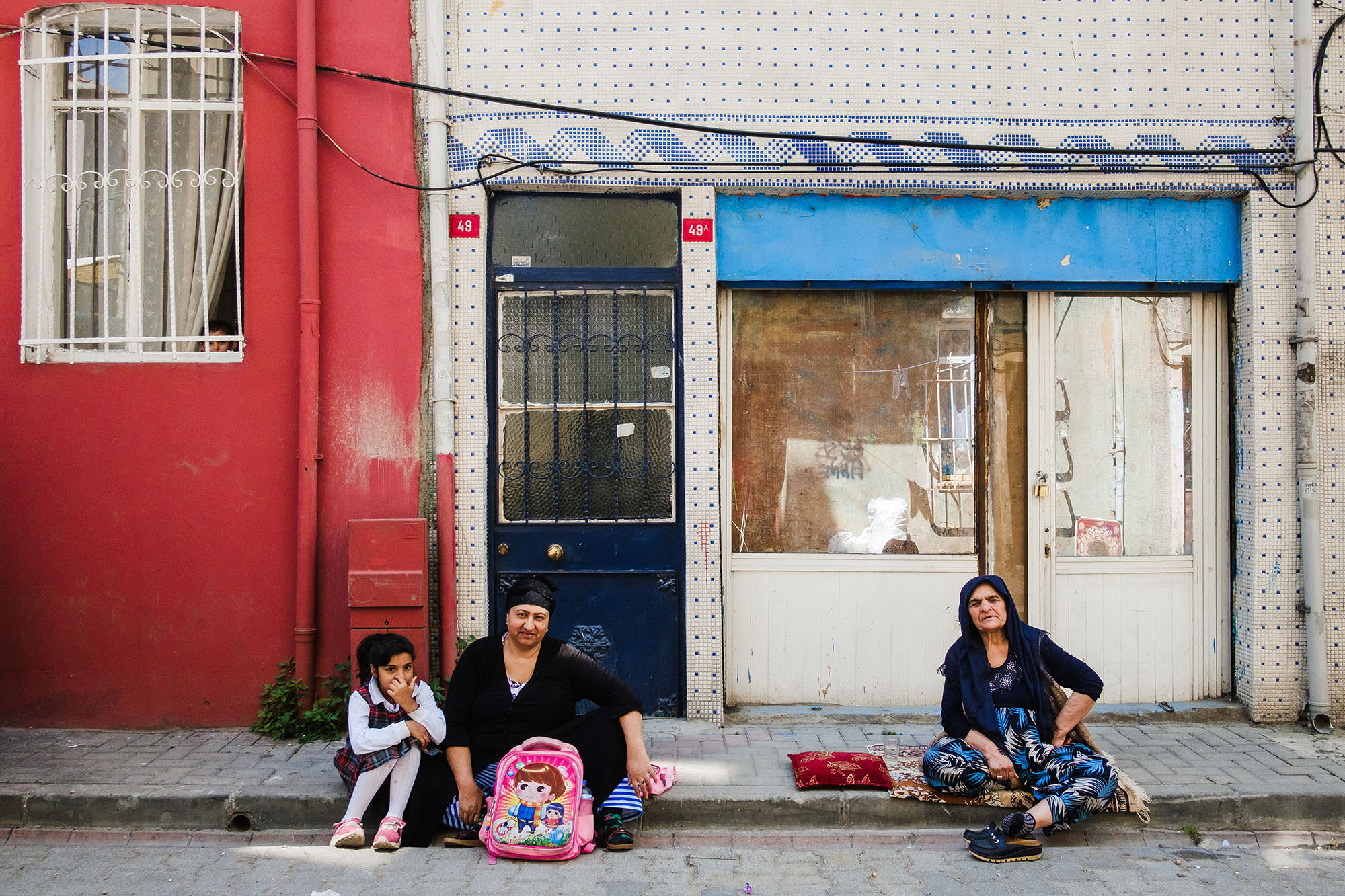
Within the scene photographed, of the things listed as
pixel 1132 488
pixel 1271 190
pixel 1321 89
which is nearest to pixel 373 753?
pixel 1132 488

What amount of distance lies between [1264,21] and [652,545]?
468cm

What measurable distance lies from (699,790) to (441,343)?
2737 millimetres

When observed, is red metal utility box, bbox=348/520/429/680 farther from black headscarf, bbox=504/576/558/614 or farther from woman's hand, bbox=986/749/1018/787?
woman's hand, bbox=986/749/1018/787

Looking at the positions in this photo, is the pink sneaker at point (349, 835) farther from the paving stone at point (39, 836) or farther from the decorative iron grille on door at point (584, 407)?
the decorative iron grille on door at point (584, 407)

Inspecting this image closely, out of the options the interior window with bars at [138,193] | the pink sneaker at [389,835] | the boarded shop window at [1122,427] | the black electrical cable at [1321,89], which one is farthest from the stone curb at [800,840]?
the black electrical cable at [1321,89]

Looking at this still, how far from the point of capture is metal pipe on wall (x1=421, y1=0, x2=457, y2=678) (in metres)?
4.87

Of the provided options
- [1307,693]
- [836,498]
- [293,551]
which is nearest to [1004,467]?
[836,498]

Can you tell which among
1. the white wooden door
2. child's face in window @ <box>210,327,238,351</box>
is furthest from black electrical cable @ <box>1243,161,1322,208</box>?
child's face in window @ <box>210,327,238,351</box>

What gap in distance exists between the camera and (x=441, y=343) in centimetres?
488

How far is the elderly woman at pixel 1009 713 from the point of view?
3.83 m

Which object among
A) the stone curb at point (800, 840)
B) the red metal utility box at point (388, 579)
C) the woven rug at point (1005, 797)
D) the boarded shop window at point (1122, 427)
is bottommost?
the stone curb at point (800, 840)

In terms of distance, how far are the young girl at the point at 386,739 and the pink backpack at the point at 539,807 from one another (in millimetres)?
385

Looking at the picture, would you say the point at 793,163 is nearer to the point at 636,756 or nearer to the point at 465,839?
the point at 636,756

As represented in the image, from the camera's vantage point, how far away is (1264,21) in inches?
198
